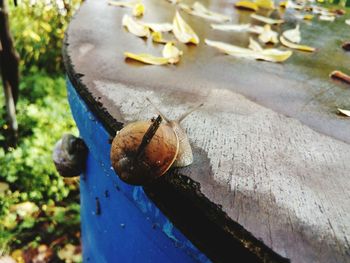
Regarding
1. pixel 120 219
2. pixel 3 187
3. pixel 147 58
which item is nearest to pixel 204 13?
pixel 147 58

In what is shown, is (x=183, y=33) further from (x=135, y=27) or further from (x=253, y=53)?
(x=253, y=53)

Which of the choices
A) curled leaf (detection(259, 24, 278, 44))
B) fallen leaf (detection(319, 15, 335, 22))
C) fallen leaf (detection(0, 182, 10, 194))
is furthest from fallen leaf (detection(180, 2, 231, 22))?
fallen leaf (detection(0, 182, 10, 194))

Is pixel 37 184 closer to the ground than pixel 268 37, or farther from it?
closer to the ground

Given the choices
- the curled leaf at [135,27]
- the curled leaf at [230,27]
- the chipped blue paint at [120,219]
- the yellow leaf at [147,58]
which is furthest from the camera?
the curled leaf at [230,27]

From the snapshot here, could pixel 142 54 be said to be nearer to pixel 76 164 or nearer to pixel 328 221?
pixel 76 164

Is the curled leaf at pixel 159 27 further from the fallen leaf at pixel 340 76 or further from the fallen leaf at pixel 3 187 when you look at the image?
the fallen leaf at pixel 3 187

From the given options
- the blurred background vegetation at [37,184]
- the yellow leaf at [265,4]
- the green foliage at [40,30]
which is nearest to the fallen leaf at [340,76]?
the yellow leaf at [265,4]
